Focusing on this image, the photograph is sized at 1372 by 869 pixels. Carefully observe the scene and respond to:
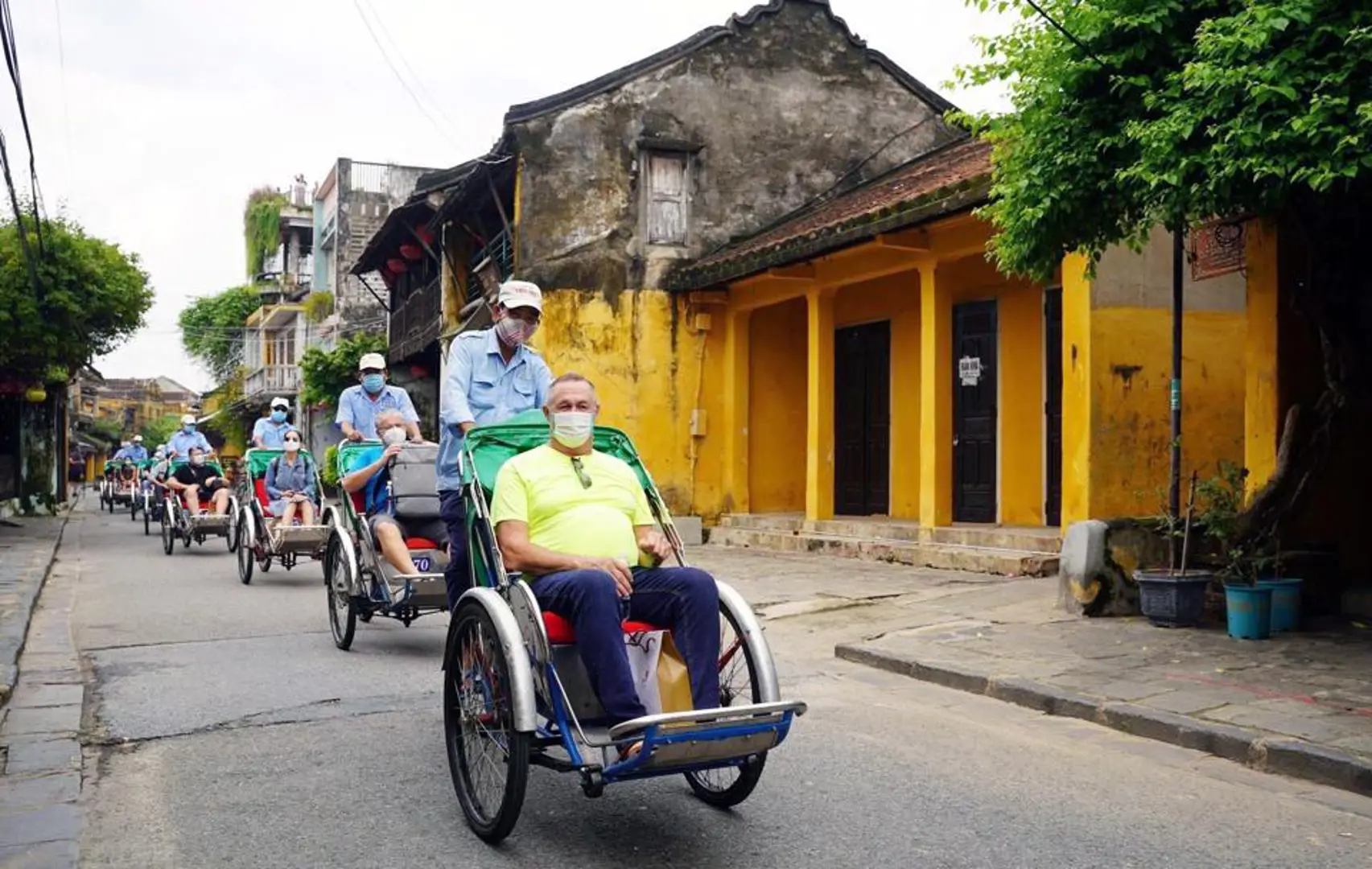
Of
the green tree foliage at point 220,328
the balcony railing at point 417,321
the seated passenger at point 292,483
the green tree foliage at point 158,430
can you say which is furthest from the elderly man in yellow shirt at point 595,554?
the green tree foliage at point 158,430

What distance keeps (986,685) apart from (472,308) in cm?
1632

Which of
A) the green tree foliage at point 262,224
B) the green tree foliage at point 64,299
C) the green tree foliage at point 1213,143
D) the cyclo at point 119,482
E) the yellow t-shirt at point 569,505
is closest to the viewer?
the yellow t-shirt at point 569,505

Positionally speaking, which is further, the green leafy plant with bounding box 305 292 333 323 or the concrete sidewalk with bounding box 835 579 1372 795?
the green leafy plant with bounding box 305 292 333 323

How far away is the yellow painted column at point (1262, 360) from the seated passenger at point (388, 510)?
225 inches

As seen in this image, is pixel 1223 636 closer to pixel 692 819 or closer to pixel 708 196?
pixel 692 819

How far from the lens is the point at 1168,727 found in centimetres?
568

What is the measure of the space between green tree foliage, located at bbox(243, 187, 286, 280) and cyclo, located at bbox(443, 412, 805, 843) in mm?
45791

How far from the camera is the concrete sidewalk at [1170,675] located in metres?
5.35

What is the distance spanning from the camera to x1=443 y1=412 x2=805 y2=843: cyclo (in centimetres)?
360

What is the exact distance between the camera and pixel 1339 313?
315 inches

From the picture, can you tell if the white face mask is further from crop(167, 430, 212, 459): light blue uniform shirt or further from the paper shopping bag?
crop(167, 430, 212, 459): light blue uniform shirt

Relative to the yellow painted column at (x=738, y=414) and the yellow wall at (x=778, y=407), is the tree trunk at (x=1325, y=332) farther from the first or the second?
the yellow wall at (x=778, y=407)

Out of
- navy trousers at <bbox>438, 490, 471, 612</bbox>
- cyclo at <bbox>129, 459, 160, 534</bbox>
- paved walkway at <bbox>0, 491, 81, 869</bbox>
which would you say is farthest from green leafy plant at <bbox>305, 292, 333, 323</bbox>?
navy trousers at <bbox>438, 490, 471, 612</bbox>

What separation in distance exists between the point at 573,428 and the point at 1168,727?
128 inches
